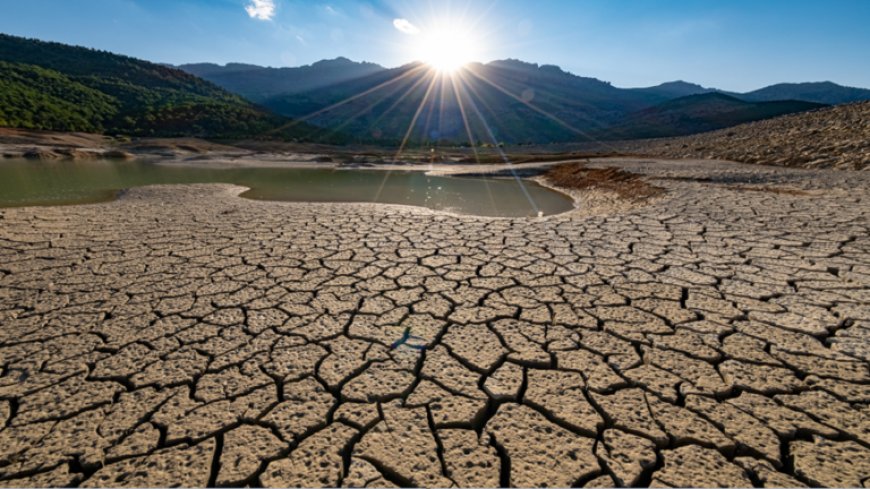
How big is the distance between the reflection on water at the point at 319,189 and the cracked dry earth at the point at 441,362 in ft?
14.4

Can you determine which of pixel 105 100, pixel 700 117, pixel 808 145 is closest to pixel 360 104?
pixel 105 100

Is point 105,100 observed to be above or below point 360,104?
below

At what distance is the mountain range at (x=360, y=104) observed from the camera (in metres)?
33.6

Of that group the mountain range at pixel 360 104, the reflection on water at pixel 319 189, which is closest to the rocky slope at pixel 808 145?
the reflection on water at pixel 319 189

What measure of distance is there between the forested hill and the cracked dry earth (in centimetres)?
3315

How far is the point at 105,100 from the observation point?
119 ft

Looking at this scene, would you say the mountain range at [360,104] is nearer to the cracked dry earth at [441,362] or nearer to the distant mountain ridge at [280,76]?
the distant mountain ridge at [280,76]

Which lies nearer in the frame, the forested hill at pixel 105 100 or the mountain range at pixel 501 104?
the forested hill at pixel 105 100

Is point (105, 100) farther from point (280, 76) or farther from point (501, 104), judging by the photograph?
point (280, 76)

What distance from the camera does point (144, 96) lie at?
4041 cm

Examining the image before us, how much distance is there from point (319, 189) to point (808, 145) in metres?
14.9

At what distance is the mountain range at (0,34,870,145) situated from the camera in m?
33.6

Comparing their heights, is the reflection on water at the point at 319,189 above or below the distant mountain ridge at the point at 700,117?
below

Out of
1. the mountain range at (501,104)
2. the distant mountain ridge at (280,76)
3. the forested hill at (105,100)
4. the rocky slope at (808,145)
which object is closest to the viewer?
the rocky slope at (808,145)
